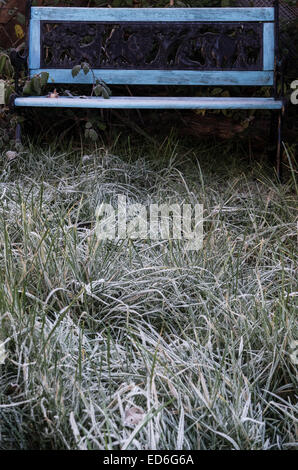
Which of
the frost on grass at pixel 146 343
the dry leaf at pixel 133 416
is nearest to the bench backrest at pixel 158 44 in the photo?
the frost on grass at pixel 146 343

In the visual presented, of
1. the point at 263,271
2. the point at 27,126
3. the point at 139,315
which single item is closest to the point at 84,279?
the point at 139,315

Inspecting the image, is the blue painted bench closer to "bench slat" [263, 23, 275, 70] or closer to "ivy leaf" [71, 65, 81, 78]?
"bench slat" [263, 23, 275, 70]

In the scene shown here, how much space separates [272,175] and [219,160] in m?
0.37

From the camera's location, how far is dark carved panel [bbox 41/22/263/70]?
3.34 meters

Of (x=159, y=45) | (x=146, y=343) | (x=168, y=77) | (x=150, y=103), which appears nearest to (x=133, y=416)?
(x=146, y=343)

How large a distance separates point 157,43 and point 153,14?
0.19 m

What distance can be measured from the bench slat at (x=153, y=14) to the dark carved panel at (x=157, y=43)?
0.03 metres

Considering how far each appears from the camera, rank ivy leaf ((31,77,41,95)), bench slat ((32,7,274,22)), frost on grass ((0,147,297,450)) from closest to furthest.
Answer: frost on grass ((0,147,297,450)) < ivy leaf ((31,77,41,95)) < bench slat ((32,7,274,22))

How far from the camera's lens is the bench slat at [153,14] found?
10.8 ft

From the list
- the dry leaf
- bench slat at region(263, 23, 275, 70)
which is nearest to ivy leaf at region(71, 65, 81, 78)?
bench slat at region(263, 23, 275, 70)

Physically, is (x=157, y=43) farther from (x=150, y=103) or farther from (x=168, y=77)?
(x=150, y=103)

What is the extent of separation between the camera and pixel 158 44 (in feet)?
11.4

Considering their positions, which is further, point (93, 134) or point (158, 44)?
point (158, 44)

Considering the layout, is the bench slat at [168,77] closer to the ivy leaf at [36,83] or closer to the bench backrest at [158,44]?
the bench backrest at [158,44]
